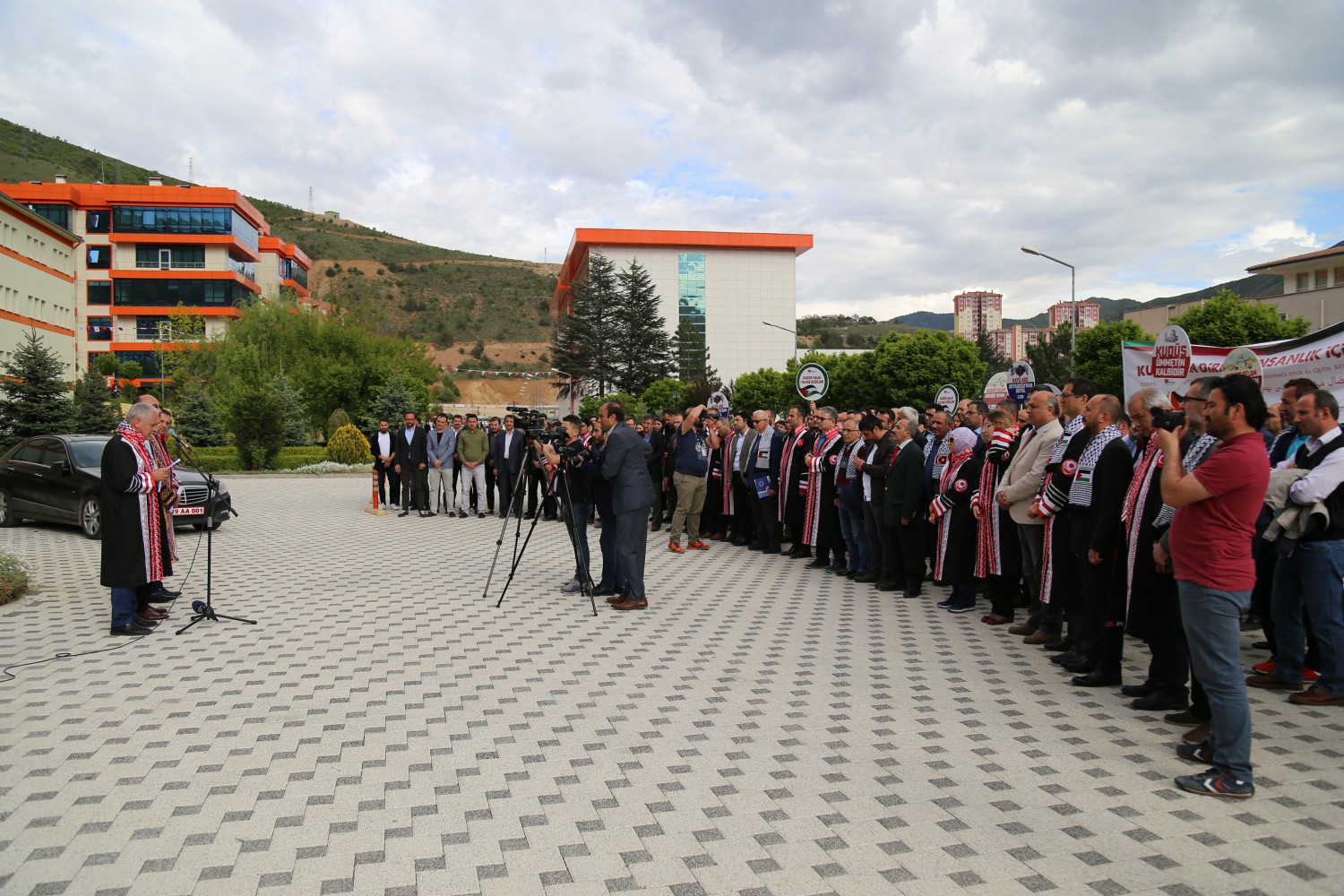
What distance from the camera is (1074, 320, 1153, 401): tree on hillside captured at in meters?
37.3

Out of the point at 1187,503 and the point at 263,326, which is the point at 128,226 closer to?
the point at 263,326

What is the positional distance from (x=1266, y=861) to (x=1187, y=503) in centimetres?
163

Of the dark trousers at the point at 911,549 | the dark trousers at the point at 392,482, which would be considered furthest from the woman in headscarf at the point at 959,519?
the dark trousers at the point at 392,482

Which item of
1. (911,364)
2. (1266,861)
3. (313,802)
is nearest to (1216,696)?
(1266,861)

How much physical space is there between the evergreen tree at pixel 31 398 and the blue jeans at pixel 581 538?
70.2ft

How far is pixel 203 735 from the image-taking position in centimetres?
525

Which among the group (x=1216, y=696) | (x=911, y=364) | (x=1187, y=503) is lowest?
(x=1216, y=696)

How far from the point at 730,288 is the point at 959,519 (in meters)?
77.5

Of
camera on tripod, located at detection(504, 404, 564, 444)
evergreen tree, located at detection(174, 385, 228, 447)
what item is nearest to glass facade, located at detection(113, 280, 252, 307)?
evergreen tree, located at detection(174, 385, 228, 447)

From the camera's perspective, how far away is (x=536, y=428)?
1265cm

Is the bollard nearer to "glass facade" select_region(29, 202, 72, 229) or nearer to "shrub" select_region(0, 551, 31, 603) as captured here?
"shrub" select_region(0, 551, 31, 603)

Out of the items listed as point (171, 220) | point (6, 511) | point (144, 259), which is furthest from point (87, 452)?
point (144, 259)

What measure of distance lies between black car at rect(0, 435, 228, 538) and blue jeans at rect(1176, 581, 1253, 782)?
1373 centimetres

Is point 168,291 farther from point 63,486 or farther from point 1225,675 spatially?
point 1225,675
